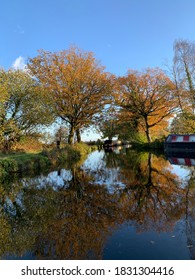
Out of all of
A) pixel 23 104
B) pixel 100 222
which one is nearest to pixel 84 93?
pixel 23 104

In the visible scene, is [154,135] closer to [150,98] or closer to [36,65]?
[150,98]

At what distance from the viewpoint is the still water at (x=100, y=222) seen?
393 centimetres

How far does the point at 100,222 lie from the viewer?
17.1 ft

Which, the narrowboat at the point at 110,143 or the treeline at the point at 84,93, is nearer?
the treeline at the point at 84,93

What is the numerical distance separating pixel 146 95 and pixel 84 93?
1133cm

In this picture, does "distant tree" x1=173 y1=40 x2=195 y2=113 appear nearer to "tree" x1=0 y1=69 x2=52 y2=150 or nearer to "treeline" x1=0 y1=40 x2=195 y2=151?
"treeline" x1=0 y1=40 x2=195 y2=151

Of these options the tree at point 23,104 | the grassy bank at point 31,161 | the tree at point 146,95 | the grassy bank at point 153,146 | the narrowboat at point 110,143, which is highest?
the tree at point 146,95

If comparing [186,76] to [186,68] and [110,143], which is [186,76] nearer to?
[186,68]

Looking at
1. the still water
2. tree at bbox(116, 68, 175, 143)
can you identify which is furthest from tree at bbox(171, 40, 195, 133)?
the still water

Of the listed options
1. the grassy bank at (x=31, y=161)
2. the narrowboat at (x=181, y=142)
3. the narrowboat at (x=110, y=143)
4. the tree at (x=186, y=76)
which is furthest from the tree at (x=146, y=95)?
the grassy bank at (x=31, y=161)

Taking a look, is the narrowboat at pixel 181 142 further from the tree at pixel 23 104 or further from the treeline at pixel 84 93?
the tree at pixel 23 104

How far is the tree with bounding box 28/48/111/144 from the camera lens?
2567cm

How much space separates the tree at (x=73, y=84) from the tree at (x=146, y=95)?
252 inches
